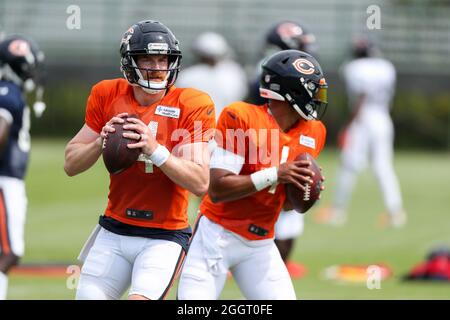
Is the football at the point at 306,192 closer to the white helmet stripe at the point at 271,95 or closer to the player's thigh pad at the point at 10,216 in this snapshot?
the white helmet stripe at the point at 271,95

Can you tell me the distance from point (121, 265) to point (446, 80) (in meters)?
21.5

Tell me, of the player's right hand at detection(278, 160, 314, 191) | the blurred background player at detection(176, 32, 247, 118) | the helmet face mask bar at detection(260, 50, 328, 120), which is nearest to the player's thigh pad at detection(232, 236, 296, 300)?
the player's right hand at detection(278, 160, 314, 191)

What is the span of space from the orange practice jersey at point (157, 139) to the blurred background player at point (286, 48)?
193 cm

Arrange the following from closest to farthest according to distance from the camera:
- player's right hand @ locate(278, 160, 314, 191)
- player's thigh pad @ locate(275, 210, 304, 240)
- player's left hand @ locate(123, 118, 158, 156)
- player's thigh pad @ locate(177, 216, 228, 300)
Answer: player's left hand @ locate(123, 118, 158, 156)
player's right hand @ locate(278, 160, 314, 191)
player's thigh pad @ locate(177, 216, 228, 300)
player's thigh pad @ locate(275, 210, 304, 240)

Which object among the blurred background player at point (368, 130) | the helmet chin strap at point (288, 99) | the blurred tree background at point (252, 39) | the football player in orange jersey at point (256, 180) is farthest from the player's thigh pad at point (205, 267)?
the blurred tree background at point (252, 39)

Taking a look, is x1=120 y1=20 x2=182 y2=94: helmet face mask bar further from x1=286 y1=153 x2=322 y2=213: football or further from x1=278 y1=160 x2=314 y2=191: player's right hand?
x1=286 y1=153 x2=322 y2=213: football

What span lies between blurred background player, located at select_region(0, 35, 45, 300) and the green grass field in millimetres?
1669

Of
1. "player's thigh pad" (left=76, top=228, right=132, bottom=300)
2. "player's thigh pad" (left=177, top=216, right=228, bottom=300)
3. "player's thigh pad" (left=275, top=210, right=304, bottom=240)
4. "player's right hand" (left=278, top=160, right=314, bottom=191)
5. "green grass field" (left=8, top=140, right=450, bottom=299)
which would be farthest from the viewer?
"green grass field" (left=8, top=140, right=450, bottom=299)

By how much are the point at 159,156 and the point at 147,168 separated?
0.84 feet

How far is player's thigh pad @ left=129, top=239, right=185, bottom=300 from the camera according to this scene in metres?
5.29

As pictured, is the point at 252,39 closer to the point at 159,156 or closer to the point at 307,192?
the point at 307,192

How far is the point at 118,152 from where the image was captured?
515 centimetres
